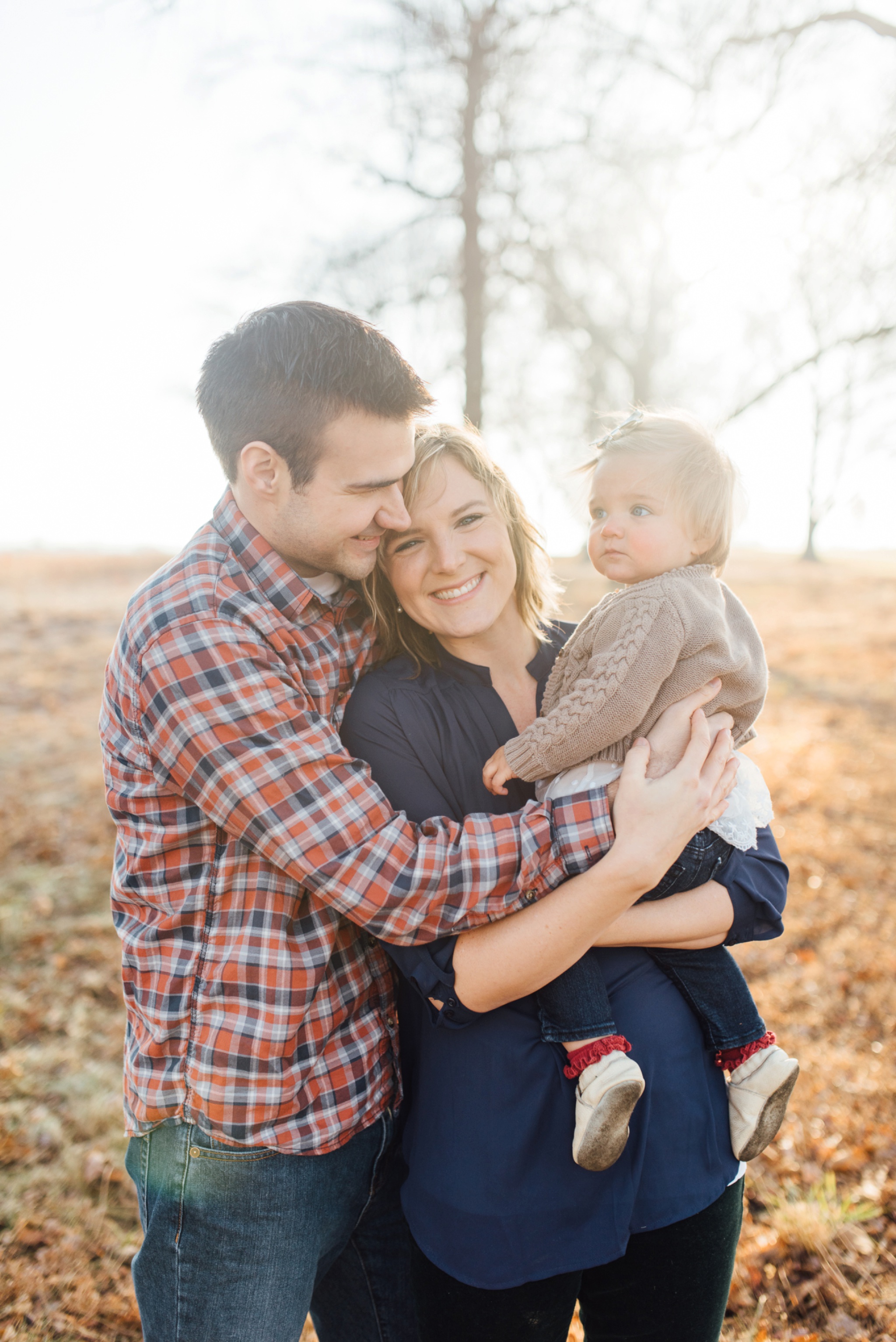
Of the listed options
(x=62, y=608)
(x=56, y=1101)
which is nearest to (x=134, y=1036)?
(x=56, y=1101)

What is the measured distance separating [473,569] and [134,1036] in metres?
1.41

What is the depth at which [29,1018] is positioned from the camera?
14.5 ft

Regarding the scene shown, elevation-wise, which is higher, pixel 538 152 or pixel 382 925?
pixel 538 152

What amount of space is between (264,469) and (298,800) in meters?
0.81

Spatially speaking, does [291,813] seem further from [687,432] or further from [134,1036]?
[687,432]

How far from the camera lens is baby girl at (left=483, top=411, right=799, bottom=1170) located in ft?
6.07

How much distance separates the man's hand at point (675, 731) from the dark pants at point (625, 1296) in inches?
38.7

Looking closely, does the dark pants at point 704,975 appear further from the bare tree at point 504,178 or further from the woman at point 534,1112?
the bare tree at point 504,178

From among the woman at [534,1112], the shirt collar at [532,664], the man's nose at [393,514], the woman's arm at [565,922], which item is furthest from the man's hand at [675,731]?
the man's nose at [393,514]

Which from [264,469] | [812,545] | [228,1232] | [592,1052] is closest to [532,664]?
[264,469]

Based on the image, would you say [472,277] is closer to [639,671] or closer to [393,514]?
[393,514]

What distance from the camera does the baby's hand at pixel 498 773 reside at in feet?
6.89

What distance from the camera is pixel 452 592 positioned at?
7.48 ft

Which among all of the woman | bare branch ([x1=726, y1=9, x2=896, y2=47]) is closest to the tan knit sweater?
the woman
